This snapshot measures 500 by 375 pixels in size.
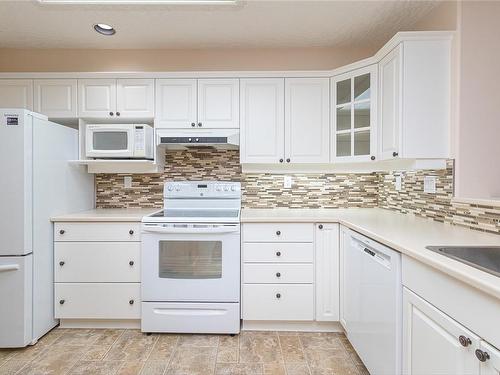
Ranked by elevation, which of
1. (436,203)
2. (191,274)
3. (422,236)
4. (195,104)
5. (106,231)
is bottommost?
(191,274)

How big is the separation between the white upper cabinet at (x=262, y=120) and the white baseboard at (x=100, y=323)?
5.05 ft

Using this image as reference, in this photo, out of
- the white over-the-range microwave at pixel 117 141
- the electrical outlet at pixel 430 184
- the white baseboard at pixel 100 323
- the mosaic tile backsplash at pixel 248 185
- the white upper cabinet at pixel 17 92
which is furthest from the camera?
the mosaic tile backsplash at pixel 248 185

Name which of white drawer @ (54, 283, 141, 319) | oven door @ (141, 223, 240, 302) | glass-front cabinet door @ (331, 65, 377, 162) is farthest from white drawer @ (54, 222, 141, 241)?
glass-front cabinet door @ (331, 65, 377, 162)


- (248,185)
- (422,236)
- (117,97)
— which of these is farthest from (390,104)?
(117,97)

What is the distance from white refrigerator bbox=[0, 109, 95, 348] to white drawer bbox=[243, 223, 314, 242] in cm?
147

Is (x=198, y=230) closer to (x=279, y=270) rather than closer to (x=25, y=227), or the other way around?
(x=279, y=270)

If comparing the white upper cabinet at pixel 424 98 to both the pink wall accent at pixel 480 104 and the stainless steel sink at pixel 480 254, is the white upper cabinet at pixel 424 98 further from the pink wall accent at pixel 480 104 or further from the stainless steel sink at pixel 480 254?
the stainless steel sink at pixel 480 254

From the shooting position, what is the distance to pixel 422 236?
1546mm

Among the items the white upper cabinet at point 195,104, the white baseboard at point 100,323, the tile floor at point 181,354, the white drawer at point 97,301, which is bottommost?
the tile floor at point 181,354

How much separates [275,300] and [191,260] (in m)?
0.69

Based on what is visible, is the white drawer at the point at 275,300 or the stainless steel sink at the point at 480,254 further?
the white drawer at the point at 275,300

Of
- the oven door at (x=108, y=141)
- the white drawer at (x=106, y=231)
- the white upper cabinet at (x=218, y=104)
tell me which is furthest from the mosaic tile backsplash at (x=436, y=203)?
the oven door at (x=108, y=141)

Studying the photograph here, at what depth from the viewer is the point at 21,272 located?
207cm

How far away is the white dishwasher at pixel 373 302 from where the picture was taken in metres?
1.39
